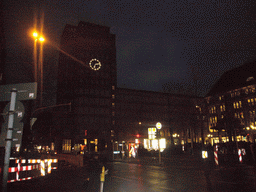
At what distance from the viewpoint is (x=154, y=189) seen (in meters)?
8.86

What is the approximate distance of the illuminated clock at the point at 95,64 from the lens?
71.9 m

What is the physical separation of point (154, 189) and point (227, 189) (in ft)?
9.53

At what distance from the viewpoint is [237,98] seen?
58.8 m

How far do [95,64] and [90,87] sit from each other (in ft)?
26.4

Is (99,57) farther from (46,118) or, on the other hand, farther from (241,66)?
(241,66)

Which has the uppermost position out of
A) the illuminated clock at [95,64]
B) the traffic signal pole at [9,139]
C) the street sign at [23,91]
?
the illuminated clock at [95,64]

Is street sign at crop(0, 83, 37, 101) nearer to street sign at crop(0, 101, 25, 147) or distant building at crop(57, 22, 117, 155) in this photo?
street sign at crop(0, 101, 25, 147)

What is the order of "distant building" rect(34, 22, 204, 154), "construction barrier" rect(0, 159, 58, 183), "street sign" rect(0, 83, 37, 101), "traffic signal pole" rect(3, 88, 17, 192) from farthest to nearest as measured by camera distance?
"distant building" rect(34, 22, 204, 154)
"construction barrier" rect(0, 159, 58, 183)
"street sign" rect(0, 83, 37, 101)
"traffic signal pole" rect(3, 88, 17, 192)

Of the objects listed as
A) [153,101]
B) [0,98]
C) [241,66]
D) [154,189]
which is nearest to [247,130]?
[241,66]

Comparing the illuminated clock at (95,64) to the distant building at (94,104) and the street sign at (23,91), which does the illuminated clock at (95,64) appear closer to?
the distant building at (94,104)

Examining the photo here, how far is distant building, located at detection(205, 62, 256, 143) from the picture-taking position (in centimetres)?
5381

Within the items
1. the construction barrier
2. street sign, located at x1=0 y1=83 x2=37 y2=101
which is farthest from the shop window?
street sign, located at x1=0 y1=83 x2=37 y2=101

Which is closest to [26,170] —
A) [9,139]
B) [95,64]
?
[9,139]

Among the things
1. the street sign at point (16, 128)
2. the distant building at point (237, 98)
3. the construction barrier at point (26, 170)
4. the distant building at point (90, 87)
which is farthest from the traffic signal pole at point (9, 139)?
the distant building at point (90, 87)
